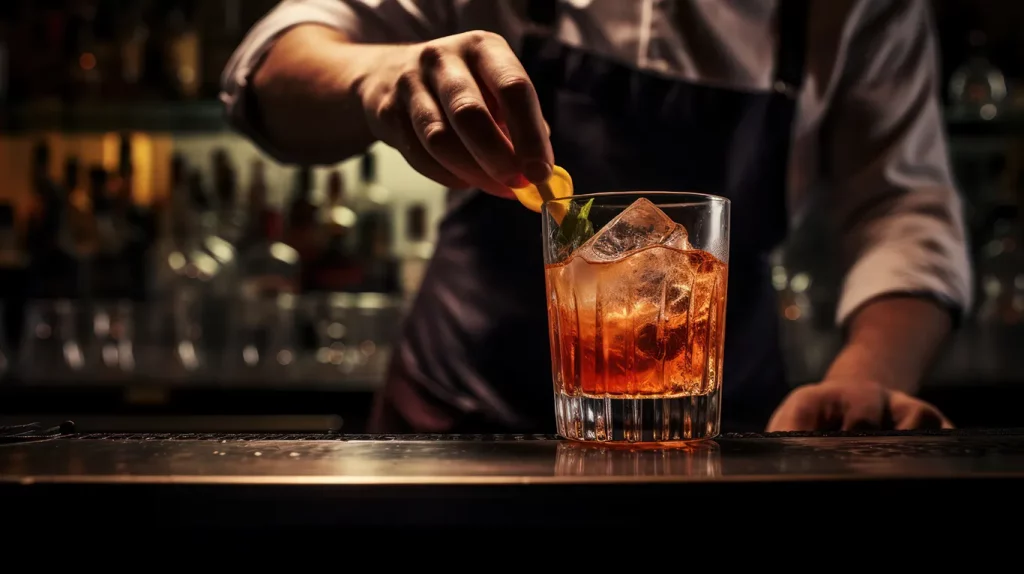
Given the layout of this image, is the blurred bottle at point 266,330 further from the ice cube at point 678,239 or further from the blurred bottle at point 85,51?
the ice cube at point 678,239

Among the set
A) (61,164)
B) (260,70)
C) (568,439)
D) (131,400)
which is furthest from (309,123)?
(61,164)

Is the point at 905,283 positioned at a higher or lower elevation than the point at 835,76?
lower

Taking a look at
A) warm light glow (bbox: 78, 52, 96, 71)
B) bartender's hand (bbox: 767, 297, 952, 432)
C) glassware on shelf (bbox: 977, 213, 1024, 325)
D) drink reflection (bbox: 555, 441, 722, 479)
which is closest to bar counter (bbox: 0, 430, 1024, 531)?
drink reflection (bbox: 555, 441, 722, 479)

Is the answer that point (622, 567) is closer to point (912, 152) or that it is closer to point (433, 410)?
A: point (433, 410)

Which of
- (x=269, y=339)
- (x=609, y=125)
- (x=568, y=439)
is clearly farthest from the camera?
(x=269, y=339)

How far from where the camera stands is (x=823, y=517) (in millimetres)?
562

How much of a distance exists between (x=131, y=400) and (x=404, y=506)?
2.30 meters

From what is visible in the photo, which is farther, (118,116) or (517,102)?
(118,116)

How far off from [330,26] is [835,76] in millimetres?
764

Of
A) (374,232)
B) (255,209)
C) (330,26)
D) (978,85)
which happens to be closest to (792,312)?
(978,85)

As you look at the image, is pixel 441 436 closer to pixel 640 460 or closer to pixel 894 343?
pixel 640 460

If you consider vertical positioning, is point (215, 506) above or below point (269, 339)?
above

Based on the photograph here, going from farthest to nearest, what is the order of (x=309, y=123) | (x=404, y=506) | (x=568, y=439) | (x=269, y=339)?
(x=269, y=339)
(x=309, y=123)
(x=568, y=439)
(x=404, y=506)

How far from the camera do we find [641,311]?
2.61ft
